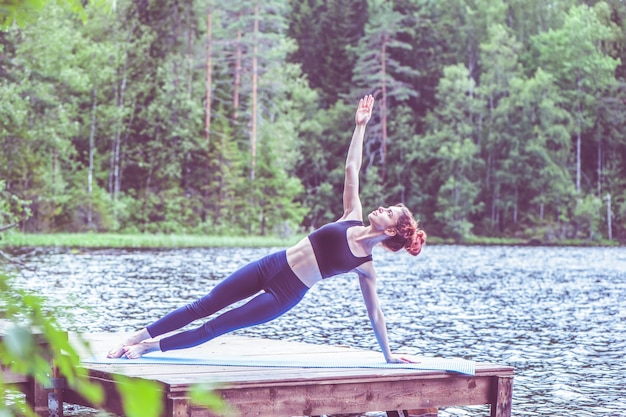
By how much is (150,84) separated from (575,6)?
35.2 m

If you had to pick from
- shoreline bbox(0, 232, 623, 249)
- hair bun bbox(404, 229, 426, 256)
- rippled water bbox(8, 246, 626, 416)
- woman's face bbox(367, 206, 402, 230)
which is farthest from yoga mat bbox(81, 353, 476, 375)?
shoreline bbox(0, 232, 623, 249)

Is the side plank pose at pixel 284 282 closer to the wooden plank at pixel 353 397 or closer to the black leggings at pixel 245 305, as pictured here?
the black leggings at pixel 245 305

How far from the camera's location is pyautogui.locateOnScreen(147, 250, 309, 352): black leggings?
710cm

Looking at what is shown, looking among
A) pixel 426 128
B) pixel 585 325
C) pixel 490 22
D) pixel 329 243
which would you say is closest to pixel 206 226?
pixel 426 128

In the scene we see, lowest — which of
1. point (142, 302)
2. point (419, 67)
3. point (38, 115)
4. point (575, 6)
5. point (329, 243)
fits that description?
point (142, 302)

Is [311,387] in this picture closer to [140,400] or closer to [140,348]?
[140,348]

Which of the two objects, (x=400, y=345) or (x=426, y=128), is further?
(x=426, y=128)

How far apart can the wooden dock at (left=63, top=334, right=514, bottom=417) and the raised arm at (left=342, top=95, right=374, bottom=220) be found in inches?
42.8

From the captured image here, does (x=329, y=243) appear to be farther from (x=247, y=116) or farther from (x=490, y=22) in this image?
(x=490, y=22)

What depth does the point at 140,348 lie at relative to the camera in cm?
725

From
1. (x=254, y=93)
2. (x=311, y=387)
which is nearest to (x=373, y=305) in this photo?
(x=311, y=387)

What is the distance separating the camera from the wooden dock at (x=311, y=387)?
623 cm

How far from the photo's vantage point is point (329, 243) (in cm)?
709

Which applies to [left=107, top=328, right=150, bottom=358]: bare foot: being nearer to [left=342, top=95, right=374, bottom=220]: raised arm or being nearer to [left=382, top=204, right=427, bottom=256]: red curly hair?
[left=342, top=95, right=374, bottom=220]: raised arm
